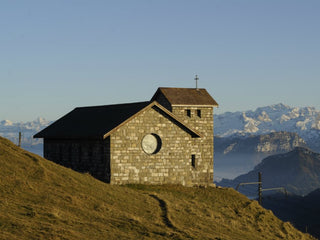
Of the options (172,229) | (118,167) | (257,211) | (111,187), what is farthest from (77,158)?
(172,229)

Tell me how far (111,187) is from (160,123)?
10.1 metres

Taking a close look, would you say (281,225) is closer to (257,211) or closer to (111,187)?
(257,211)

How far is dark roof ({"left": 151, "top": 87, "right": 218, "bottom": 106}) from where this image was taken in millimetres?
57156

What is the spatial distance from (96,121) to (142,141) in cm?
599

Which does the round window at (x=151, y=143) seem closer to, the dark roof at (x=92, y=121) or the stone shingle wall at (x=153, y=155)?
the stone shingle wall at (x=153, y=155)

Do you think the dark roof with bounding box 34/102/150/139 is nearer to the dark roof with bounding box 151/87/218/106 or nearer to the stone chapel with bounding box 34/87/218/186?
the stone chapel with bounding box 34/87/218/186

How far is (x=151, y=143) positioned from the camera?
1954 inches

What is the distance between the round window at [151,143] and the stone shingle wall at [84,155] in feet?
11.3

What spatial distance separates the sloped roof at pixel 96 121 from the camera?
48250 millimetres


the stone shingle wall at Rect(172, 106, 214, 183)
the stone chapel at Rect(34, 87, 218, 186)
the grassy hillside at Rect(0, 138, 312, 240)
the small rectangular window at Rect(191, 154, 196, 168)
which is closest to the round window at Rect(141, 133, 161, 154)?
the stone chapel at Rect(34, 87, 218, 186)

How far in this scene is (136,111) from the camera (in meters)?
48.8

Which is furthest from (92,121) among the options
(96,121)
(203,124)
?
(203,124)

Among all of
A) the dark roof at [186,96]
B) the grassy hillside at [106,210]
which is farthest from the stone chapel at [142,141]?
the grassy hillside at [106,210]

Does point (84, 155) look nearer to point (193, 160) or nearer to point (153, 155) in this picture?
point (153, 155)
